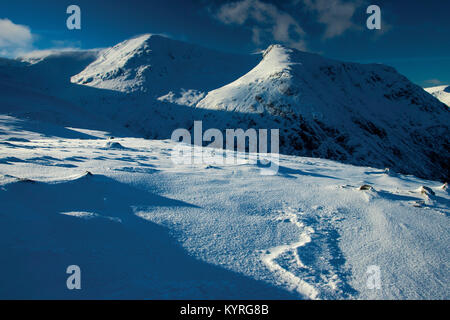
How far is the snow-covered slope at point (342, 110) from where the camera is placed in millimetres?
35031

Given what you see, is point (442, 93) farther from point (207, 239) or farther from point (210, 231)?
point (207, 239)

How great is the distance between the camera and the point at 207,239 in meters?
2.64

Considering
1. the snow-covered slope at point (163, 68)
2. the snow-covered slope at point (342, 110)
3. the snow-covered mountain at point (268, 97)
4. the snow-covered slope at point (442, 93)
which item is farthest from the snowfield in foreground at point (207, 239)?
the snow-covered slope at point (442, 93)

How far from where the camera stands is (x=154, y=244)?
2471 millimetres

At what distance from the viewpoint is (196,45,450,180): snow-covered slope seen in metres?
35.0

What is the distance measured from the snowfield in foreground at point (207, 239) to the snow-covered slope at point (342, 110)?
28921 mm

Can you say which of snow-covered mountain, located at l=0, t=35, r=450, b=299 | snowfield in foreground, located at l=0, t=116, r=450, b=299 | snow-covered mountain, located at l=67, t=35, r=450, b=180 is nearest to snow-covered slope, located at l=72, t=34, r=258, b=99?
snow-covered mountain, located at l=67, t=35, r=450, b=180

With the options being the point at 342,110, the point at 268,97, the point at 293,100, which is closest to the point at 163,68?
the point at 268,97

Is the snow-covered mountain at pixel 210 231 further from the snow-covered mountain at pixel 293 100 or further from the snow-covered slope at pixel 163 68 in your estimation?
the snow-covered slope at pixel 163 68

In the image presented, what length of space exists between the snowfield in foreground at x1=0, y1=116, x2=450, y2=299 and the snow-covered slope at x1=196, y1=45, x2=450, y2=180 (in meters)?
28.9

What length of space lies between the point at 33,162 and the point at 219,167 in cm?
367

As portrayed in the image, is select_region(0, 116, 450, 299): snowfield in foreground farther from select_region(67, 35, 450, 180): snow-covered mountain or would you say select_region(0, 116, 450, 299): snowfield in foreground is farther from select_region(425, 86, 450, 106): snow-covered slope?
select_region(425, 86, 450, 106): snow-covered slope
